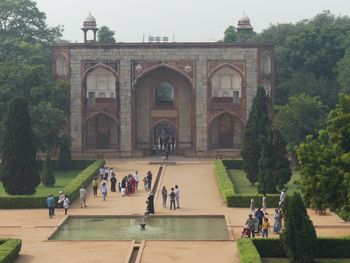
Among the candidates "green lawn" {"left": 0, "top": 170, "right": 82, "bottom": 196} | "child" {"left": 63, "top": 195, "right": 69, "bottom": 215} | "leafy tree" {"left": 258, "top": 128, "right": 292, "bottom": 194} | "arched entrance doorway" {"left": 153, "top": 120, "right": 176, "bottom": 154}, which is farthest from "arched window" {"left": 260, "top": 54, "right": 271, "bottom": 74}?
"child" {"left": 63, "top": 195, "right": 69, "bottom": 215}

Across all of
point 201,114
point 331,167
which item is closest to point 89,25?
point 201,114

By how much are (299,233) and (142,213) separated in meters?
10.3

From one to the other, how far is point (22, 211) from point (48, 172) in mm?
7242

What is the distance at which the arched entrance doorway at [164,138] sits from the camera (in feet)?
175

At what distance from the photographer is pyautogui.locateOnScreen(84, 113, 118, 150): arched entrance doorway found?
52.7 m

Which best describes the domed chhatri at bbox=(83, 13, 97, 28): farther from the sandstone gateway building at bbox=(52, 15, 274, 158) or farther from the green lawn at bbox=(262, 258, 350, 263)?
the green lawn at bbox=(262, 258, 350, 263)

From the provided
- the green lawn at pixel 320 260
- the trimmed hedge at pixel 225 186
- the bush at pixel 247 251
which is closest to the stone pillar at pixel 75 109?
the trimmed hedge at pixel 225 186

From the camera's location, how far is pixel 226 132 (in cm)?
5272

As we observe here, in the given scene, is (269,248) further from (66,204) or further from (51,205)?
(66,204)

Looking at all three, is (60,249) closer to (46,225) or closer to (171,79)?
(46,225)

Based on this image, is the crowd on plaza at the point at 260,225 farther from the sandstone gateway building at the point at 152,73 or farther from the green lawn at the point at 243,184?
the sandstone gateway building at the point at 152,73

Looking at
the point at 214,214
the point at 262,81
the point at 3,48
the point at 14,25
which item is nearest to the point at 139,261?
the point at 214,214

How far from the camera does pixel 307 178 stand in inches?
961

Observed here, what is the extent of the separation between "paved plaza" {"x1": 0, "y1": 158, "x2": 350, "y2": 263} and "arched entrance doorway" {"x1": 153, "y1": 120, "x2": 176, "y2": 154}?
35.3ft
